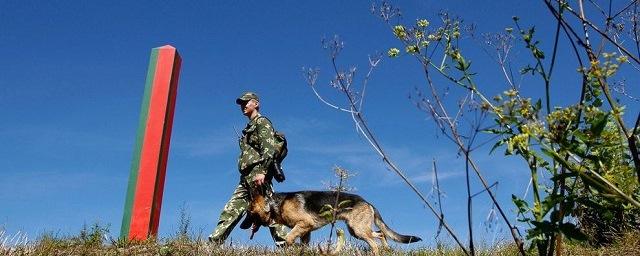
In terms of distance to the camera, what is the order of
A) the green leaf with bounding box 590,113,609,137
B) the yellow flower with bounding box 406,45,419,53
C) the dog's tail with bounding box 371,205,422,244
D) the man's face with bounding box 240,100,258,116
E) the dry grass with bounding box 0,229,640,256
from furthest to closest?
the dog's tail with bounding box 371,205,422,244, the man's face with bounding box 240,100,258,116, the dry grass with bounding box 0,229,640,256, the yellow flower with bounding box 406,45,419,53, the green leaf with bounding box 590,113,609,137

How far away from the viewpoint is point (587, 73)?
2240mm

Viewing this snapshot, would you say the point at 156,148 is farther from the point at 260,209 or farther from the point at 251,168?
the point at 260,209

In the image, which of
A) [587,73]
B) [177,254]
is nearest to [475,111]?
[587,73]

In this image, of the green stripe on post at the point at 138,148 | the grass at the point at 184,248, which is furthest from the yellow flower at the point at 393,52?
the green stripe on post at the point at 138,148

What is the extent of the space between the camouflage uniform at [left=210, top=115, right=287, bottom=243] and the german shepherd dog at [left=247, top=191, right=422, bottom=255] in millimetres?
148

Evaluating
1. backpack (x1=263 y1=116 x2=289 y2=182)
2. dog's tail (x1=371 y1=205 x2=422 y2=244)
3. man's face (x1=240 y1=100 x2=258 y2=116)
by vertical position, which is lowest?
dog's tail (x1=371 y1=205 x2=422 y2=244)

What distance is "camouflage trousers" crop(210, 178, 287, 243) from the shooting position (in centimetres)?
835

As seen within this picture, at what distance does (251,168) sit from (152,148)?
1421mm

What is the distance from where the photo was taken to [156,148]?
8.48 meters

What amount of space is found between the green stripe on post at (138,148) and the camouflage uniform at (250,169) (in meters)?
1.19

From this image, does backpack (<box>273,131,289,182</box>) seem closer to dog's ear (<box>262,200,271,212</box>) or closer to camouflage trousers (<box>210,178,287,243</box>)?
camouflage trousers (<box>210,178,287,243</box>)

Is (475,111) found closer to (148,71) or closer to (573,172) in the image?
(573,172)

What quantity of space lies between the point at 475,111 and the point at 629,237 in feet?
20.7

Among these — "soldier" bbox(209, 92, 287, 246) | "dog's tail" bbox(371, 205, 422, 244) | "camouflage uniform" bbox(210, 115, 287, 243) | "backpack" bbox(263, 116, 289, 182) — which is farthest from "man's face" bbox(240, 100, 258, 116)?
"dog's tail" bbox(371, 205, 422, 244)
